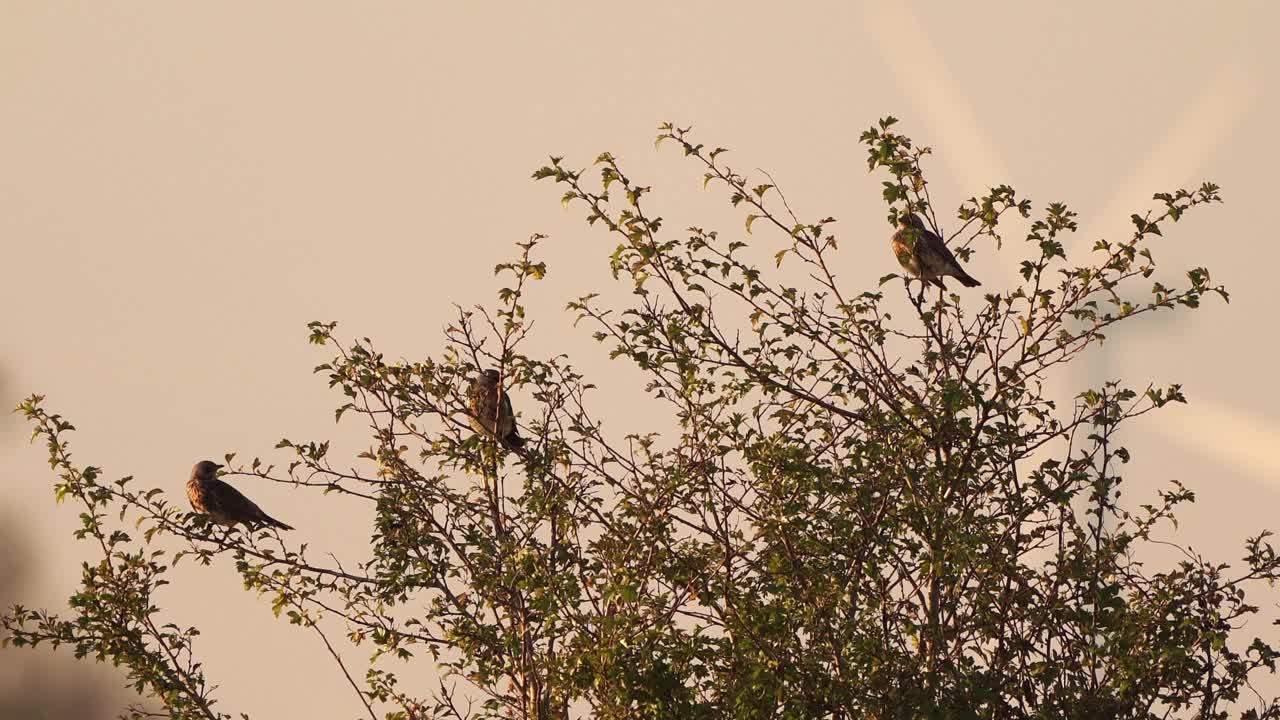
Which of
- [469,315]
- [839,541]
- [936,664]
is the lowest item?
[936,664]

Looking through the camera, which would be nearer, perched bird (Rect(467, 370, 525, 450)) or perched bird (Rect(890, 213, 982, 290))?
perched bird (Rect(890, 213, 982, 290))

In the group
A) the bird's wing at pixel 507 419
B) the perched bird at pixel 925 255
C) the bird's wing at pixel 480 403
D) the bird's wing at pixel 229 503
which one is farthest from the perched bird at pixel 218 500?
the perched bird at pixel 925 255

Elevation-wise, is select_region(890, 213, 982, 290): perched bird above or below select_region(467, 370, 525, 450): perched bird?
above

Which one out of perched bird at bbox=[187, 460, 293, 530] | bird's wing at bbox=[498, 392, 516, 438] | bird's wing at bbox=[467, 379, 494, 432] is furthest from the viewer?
perched bird at bbox=[187, 460, 293, 530]

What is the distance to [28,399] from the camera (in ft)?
28.3

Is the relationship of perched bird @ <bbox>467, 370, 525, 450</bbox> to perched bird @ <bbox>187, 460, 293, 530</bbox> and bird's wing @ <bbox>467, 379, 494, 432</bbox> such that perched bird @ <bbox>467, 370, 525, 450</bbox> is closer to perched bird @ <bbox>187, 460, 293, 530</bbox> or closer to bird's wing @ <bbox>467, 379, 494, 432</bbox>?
bird's wing @ <bbox>467, 379, 494, 432</bbox>

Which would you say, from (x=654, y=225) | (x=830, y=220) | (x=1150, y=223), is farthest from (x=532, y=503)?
(x=1150, y=223)

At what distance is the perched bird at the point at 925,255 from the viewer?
7450mm

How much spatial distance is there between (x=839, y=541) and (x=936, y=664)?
87 centimetres

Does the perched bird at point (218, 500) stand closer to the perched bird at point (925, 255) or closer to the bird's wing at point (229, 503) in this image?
the bird's wing at point (229, 503)

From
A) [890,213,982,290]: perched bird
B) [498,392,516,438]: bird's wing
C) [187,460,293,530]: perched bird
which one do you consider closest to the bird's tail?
[890,213,982,290]: perched bird

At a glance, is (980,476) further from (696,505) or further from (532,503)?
(532,503)

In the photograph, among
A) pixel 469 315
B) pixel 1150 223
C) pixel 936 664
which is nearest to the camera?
pixel 936 664

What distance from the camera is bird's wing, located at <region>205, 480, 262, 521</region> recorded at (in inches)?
433
